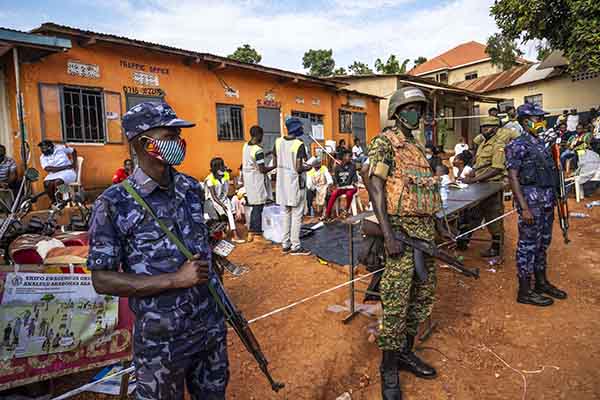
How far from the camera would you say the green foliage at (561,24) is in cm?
1082

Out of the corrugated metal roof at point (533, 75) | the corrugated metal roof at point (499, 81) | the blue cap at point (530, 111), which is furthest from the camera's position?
the corrugated metal roof at point (499, 81)

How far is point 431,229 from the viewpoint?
272cm

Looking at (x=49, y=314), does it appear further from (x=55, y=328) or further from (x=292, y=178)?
(x=292, y=178)

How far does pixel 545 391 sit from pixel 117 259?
2.91 m

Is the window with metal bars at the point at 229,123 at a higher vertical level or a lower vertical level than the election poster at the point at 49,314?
higher

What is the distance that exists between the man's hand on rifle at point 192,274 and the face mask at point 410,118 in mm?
1790

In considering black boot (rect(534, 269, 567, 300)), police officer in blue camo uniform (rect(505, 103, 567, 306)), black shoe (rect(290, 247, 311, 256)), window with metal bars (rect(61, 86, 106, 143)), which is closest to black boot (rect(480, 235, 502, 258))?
black boot (rect(534, 269, 567, 300))

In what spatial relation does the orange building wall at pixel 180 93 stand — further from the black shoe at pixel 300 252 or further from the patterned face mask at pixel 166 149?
the patterned face mask at pixel 166 149

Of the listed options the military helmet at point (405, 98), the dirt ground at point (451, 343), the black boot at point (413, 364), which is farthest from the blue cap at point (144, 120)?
the black boot at point (413, 364)

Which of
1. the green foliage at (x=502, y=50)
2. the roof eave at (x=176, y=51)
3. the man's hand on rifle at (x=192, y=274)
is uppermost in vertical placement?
the green foliage at (x=502, y=50)

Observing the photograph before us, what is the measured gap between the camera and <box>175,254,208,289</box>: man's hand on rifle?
1.43 metres

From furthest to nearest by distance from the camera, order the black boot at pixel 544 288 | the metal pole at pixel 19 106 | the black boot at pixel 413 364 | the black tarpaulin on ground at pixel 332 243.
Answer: the metal pole at pixel 19 106 → the black tarpaulin on ground at pixel 332 243 → the black boot at pixel 544 288 → the black boot at pixel 413 364

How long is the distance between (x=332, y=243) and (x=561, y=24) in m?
11.3

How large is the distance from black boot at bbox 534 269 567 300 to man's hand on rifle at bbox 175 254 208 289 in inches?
156
